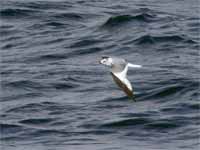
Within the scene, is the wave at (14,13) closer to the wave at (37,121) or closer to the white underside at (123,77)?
the wave at (37,121)

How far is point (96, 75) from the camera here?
2336 cm

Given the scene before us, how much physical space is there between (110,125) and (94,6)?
7.46 m

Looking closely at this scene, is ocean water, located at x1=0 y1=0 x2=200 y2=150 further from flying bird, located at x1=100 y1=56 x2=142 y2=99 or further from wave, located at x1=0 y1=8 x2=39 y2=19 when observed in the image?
flying bird, located at x1=100 y1=56 x2=142 y2=99

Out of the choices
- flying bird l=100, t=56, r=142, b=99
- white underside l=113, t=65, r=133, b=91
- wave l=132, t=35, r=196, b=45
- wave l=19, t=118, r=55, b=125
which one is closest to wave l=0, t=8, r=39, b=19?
wave l=132, t=35, r=196, b=45

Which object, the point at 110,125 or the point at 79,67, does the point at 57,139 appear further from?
the point at 79,67

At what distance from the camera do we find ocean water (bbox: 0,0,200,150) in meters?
20.6

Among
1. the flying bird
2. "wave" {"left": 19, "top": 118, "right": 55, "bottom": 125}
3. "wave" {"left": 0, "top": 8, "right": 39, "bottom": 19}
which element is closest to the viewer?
the flying bird

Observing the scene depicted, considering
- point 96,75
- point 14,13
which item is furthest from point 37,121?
point 14,13

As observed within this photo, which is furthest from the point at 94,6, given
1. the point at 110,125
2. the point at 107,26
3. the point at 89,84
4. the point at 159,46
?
the point at 110,125

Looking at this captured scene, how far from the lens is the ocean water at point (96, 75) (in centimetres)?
2061

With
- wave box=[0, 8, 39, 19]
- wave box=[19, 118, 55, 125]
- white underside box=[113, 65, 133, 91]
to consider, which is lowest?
wave box=[19, 118, 55, 125]

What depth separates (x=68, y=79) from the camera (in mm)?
23234

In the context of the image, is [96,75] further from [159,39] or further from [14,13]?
[14,13]

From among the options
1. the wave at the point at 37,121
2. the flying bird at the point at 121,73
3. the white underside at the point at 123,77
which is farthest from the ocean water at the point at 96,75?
the white underside at the point at 123,77
